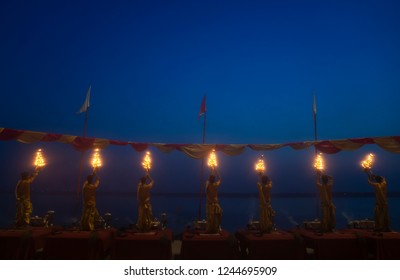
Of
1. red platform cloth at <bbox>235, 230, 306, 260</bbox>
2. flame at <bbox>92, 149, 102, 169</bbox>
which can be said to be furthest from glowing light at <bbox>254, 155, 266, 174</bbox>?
flame at <bbox>92, 149, 102, 169</bbox>

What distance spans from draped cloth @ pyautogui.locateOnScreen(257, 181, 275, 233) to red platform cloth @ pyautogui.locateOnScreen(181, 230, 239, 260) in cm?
176

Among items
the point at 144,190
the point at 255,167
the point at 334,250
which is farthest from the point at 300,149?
the point at 144,190

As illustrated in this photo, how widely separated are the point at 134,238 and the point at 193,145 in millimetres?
4219

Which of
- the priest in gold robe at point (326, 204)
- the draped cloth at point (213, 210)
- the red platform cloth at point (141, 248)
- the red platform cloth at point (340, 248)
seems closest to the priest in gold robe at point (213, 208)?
the draped cloth at point (213, 210)

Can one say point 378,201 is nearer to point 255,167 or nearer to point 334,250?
point 334,250

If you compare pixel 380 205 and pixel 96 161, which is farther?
pixel 96 161

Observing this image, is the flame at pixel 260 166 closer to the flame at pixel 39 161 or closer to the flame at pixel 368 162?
the flame at pixel 368 162

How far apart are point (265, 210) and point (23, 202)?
27.6 ft

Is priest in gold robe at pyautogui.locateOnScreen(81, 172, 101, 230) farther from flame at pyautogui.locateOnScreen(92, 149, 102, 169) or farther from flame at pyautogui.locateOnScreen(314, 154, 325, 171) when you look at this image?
flame at pyautogui.locateOnScreen(314, 154, 325, 171)

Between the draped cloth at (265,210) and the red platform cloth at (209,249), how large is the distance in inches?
69.2

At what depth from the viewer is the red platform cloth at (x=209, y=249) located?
7242 millimetres

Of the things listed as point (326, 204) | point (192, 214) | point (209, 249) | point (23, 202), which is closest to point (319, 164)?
point (326, 204)

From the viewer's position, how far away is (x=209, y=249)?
24.0ft

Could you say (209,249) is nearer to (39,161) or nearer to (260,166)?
(260,166)
